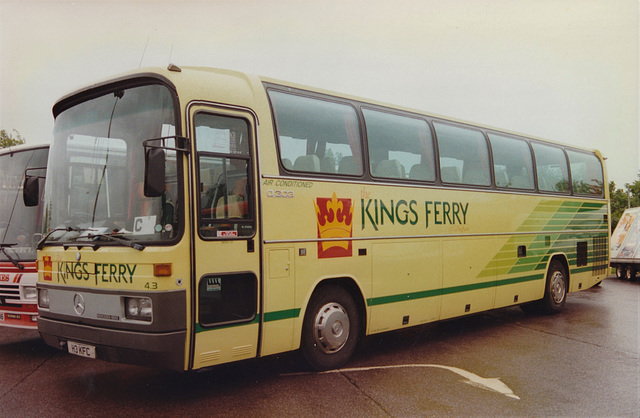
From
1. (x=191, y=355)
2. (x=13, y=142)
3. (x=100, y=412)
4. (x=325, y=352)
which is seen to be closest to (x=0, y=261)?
(x=100, y=412)

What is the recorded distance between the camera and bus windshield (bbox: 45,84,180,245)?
5.33m

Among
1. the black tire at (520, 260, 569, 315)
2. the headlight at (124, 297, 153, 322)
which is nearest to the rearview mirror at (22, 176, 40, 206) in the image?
the headlight at (124, 297, 153, 322)

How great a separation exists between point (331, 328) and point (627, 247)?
18.3 m

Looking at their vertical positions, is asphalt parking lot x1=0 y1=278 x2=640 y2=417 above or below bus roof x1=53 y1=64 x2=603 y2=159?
below

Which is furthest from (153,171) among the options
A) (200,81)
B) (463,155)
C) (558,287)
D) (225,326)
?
(558,287)

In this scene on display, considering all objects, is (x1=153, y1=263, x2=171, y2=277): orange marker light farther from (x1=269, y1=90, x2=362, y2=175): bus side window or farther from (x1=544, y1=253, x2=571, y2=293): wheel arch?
(x1=544, y1=253, x2=571, y2=293): wheel arch

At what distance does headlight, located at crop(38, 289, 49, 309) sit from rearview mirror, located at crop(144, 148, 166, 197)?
7.05 feet

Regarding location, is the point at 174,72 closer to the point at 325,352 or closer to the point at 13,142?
the point at 325,352

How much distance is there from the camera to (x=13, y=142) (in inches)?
1721

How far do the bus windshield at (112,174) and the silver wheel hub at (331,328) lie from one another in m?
2.27

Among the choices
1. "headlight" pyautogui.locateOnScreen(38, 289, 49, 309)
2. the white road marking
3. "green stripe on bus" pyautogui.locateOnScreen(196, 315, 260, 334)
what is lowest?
the white road marking

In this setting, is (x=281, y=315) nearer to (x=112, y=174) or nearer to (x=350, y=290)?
(x=350, y=290)

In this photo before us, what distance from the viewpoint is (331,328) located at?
263 inches

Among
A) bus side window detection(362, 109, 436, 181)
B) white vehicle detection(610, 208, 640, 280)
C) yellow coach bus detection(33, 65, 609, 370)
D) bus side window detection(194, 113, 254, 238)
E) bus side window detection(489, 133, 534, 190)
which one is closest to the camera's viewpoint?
yellow coach bus detection(33, 65, 609, 370)
